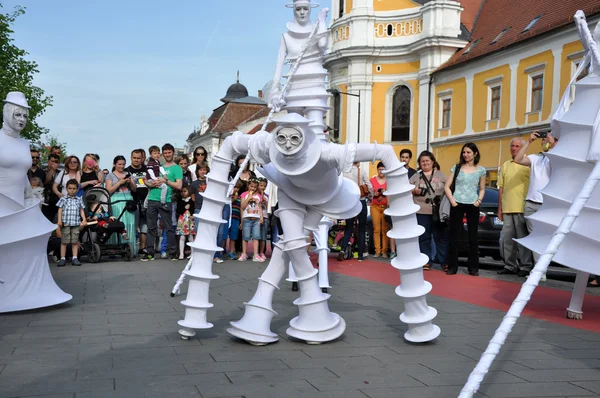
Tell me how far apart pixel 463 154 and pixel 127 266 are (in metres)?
6.03

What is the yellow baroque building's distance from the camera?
1492 inches

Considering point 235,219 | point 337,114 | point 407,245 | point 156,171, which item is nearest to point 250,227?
point 235,219

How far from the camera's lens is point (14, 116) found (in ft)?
26.1

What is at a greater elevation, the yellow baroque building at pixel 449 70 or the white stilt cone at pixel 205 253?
the yellow baroque building at pixel 449 70

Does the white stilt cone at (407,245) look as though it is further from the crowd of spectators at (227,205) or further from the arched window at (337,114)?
the arched window at (337,114)

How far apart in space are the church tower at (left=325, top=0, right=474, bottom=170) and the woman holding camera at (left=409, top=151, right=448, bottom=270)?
37.6 m

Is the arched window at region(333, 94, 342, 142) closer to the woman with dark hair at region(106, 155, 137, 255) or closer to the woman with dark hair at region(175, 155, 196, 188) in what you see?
the woman with dark hair at region(175, 155, 196, 188)

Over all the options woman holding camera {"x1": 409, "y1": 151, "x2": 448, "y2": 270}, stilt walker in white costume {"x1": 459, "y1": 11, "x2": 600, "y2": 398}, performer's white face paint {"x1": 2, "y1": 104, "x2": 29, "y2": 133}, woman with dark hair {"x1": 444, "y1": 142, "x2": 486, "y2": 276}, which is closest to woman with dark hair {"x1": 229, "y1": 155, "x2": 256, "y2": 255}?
woman holding camera {"x1": 409, "y1": 151, "x2": 448, "y2": 270}

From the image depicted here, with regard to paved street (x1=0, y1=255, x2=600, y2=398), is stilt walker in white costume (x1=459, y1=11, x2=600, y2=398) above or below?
above

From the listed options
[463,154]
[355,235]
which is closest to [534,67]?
[355,235]

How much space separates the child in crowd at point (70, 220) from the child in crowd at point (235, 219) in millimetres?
Result: 2932

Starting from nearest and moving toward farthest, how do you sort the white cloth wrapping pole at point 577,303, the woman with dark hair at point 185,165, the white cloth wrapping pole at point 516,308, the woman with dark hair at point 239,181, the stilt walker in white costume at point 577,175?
the white cloth wrapping pole at point 516,308, the stilt walker in white costume at point 577,175, the white cloth wrapping pole at point 577,303, the woman with dark hair at point 239,181, the woman with dark hair at point 185,165

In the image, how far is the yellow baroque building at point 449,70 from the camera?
124 ft

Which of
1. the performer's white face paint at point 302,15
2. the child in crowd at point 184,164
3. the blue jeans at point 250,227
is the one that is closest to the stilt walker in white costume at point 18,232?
the performer's white face paint at point 302,15
